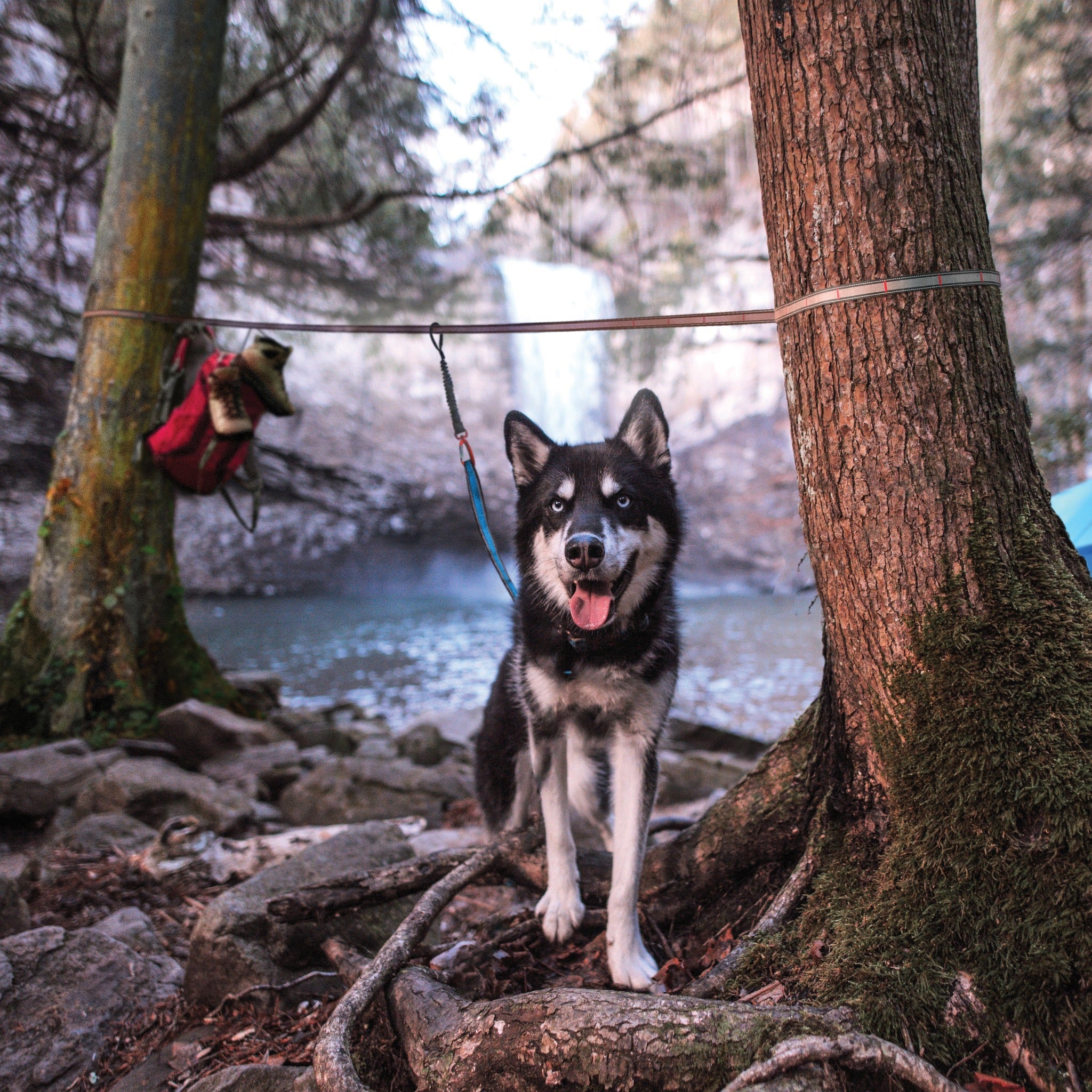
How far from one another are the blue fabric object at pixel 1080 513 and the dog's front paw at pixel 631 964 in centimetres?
368

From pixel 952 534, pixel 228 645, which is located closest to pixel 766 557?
pixel 228 645

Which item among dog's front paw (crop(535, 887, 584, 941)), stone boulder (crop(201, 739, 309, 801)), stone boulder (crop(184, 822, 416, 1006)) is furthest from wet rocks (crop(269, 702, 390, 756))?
dog's front paw (crop(535, 887, 584, 941))

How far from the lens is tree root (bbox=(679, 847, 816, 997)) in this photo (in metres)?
1.58

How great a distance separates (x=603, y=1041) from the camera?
1.26m

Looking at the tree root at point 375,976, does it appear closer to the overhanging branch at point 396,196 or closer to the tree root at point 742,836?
the tree root at point 742,836

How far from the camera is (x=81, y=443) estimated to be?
4633mm

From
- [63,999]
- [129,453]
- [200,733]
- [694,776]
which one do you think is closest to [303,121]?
[129,453]

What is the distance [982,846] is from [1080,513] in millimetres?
3959

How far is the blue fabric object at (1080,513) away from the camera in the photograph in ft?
13.9

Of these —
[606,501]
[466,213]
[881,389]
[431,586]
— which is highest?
[466,213]

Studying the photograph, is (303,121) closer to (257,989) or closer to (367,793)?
(367,793)

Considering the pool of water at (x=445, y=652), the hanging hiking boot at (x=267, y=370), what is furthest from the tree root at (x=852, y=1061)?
the hanging hiking boot at (x=267, y=370)

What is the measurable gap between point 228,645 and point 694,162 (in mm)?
10280

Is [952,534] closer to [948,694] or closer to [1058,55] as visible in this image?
[948,694]
